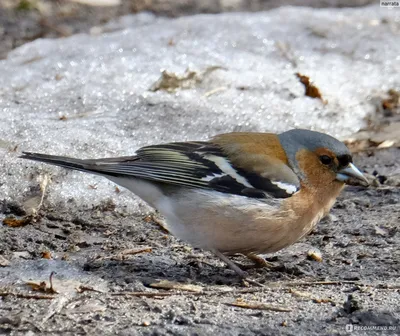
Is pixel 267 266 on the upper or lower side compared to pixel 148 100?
lower

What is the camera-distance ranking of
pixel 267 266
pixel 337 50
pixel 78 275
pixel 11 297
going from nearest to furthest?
pixel 11 297, pixel 78 275, pixel 267 266, pixel 337 50

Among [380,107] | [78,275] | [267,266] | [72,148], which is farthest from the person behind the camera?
[380,107]

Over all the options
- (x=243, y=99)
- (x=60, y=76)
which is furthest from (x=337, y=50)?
(x=60, y=76)

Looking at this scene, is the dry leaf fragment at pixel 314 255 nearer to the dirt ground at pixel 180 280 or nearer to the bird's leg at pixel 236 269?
the dirt ground at pixel 180 280

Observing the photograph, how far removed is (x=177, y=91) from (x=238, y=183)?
103 inches

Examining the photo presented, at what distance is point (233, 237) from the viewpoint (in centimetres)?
464

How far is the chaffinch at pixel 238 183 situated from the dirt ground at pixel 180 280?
272 mm

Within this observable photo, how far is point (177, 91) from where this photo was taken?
7.21 m

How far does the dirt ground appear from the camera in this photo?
13.0 feet

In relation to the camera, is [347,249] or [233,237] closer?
[233,237]

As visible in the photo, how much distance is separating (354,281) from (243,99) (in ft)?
Answer: 9.64

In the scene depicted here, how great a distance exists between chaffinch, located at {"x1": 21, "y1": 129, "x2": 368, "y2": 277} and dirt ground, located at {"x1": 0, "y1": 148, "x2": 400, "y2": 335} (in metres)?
0.27

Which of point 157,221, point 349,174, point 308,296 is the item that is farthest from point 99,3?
point 308,296

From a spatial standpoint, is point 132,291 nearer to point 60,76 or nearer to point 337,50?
point 60,76
